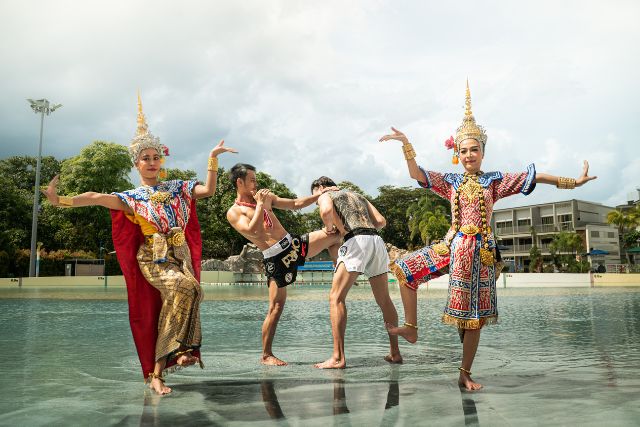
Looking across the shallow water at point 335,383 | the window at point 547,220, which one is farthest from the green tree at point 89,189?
the window at point 547,220

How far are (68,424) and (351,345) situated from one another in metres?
3.96

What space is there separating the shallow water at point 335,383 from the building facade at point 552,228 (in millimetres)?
52934

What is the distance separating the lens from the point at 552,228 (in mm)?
61031

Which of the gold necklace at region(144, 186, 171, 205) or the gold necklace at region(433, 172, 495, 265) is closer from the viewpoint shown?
the gold necklace at region(433, 172, 495, 265)

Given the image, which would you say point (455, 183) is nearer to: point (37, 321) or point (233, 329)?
point (233, 329)

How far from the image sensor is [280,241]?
232 inches

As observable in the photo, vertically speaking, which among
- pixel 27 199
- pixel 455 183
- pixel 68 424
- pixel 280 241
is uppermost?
pixel 27 199

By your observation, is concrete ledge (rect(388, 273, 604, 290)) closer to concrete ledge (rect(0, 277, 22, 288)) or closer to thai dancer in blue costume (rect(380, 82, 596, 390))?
concrete ledge (rect(0, 277, 22, 288))

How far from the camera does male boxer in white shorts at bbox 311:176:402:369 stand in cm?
543

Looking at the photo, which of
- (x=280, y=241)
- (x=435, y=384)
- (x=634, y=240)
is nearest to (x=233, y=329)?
(x=280, y=241)

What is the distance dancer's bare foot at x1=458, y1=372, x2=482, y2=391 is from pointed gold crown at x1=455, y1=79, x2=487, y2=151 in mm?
1954

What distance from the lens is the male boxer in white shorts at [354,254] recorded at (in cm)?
543

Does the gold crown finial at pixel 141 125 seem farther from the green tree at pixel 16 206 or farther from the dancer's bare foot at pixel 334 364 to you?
the green tree at pixel 16 206

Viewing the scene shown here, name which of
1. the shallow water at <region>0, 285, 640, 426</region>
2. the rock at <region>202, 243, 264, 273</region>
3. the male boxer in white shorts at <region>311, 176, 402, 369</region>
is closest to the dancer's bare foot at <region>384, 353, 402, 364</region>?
the male boxer in white shorts at <region>311, 176, 402, 369</region>
